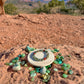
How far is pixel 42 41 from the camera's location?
12.4 feet

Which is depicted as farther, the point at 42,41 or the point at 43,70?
the point at 42,41

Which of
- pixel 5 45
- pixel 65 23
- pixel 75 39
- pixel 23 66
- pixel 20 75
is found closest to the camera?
pixel 20 75

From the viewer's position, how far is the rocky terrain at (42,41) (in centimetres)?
201

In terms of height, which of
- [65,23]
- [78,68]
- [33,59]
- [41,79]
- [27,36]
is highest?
[65,23]

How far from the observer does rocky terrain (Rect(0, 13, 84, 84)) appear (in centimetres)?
201

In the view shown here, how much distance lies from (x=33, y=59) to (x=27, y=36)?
6.35 feet

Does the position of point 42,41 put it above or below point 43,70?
above

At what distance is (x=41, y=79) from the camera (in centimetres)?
198

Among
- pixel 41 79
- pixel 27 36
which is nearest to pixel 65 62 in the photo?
pixel 41 79

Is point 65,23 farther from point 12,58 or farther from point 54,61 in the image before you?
point 12,58

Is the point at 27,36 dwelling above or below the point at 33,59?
above

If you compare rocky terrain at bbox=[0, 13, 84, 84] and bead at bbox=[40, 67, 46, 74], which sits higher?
rocky terrain at bbox=[0, 13, 84, 84]

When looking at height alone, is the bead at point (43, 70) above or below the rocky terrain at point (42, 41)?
below

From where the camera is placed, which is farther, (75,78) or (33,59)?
(33,59)
